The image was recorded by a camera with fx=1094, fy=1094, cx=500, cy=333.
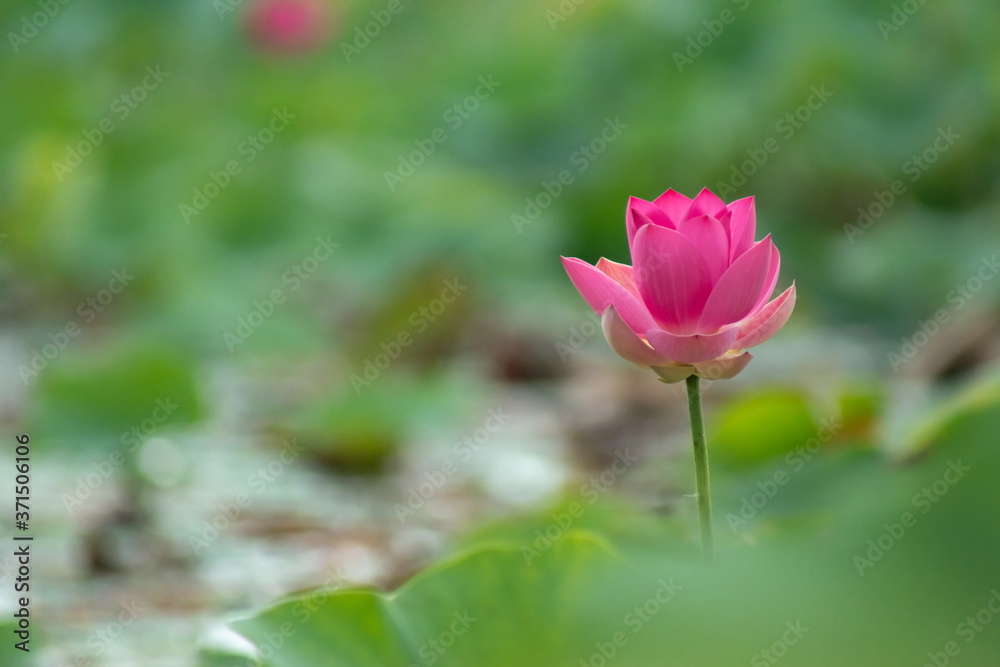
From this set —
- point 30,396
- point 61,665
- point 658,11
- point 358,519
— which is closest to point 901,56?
point 658,11

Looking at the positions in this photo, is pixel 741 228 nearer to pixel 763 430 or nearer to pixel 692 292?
pixel 692 292

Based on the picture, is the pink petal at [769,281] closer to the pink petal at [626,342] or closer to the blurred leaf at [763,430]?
the pink petal at [626,342]

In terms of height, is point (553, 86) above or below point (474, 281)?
above

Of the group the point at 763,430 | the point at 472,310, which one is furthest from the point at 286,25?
the point at 763,430

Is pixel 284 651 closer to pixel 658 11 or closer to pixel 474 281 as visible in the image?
pixel 474 281

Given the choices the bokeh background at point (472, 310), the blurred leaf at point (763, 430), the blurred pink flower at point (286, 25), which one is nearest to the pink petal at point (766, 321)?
the bokeh background at point (472, 310)

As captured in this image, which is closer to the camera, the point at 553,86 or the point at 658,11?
the point at 658,11

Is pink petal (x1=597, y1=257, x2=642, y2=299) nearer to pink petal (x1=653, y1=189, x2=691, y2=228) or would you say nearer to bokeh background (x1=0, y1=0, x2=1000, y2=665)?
pink petal (x1=653, y1=189, x2=691, y2=228)
